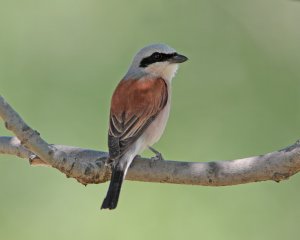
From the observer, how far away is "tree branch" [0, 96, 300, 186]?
3395mm

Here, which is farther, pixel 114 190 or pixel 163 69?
pixel 163 69

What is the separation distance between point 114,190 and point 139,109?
775 millimetres

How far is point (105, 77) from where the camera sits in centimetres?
526

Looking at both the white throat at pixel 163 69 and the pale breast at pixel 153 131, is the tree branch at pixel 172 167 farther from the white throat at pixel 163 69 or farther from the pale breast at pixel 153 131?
the white throat at pixel 163 69

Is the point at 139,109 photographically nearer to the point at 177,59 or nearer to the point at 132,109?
the point at 132,109

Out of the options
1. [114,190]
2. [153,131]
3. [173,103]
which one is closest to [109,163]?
[114,190]

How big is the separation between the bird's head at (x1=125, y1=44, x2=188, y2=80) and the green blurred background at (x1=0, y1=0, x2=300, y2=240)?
0.42 meters

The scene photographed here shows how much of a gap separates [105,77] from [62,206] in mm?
1013

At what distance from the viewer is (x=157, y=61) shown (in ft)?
15.9

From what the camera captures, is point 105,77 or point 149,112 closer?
point 149,112

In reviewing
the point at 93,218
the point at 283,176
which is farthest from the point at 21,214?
the point at 283,176

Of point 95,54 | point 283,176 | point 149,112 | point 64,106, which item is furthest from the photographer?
point 95,54

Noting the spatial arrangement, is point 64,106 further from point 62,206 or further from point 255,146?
point 255,146

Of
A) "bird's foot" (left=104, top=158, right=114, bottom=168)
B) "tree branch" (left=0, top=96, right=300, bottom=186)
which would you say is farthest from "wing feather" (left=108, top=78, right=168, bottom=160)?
"tree branch" (left=0, top=96, right=300, bottom=186)
